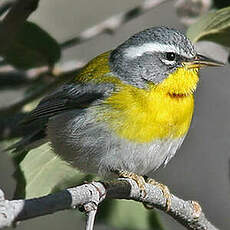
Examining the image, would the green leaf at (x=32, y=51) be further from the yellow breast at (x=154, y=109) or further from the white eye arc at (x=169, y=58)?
the white eye arc at (x=169, y=58)

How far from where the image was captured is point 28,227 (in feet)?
26.5

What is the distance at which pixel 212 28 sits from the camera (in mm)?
4855

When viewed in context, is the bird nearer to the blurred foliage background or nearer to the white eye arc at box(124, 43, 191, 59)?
the white eye arc at box(124, 43, 191, 59)

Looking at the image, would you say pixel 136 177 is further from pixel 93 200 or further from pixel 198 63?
pixel 93 200

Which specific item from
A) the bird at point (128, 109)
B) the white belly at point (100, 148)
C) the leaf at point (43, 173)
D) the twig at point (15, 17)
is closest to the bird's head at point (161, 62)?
the bird at point (128, 109)

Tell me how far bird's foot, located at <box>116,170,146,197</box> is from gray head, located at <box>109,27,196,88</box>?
1.89 ft

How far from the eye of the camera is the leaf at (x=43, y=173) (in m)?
4.55

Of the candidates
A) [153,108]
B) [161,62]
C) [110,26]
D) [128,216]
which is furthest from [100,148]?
[110,26]

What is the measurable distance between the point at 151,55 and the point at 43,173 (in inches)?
42.9

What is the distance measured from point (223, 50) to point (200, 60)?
51 centimetres

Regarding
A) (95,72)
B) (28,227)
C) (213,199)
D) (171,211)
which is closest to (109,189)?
(171,211)

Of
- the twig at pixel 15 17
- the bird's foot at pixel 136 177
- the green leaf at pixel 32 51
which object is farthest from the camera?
the green leaf at pixel 32 51

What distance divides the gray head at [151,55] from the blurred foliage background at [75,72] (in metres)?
0.14

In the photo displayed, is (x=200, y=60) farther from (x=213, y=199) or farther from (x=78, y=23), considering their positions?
(x=78, y=23)
